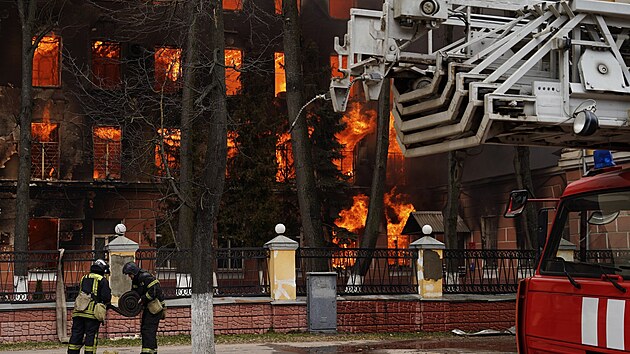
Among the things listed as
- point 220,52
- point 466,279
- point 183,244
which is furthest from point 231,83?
point 220,52

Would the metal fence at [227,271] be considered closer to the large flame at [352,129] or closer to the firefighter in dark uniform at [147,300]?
the firefighter in dark uniform at [147,300]

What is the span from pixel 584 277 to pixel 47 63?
23685 mm

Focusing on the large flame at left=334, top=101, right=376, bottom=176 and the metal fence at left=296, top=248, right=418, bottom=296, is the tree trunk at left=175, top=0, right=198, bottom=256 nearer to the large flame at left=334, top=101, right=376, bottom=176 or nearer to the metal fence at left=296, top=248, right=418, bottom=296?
the metal fence at left=296, top=248, right=418, bottom=296

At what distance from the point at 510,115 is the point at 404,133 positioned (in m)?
1.31

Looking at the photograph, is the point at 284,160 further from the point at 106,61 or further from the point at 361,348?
the point at 361,348

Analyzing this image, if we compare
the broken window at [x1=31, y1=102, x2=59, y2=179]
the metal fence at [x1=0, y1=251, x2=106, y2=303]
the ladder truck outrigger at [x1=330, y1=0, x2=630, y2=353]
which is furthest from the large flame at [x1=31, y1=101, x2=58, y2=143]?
the ladder truck outrigger at [x1=330, y1=0, x2=630, y2=353]

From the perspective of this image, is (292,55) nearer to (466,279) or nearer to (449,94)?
Result: (466,279)

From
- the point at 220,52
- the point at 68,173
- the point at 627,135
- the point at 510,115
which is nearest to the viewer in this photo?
the point at 510,115

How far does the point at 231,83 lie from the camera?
93.1ft

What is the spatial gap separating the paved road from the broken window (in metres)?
11.7

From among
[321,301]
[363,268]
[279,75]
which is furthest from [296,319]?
[279,75]

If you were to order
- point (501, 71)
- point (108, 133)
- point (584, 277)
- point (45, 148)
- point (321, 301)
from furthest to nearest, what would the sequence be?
point (108, 133) → point (45, 148) → point (321, 301) → point (501, 71) → point (584, 277)

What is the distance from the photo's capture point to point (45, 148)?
26812mm

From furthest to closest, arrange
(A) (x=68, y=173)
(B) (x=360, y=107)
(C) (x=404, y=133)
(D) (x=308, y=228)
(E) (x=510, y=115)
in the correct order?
(B) (x=360, y=107), (A) (x=68, y=173), (D) (x=308, y=228), (C) (x=404, y=133), (E) (x=510, y=115)
